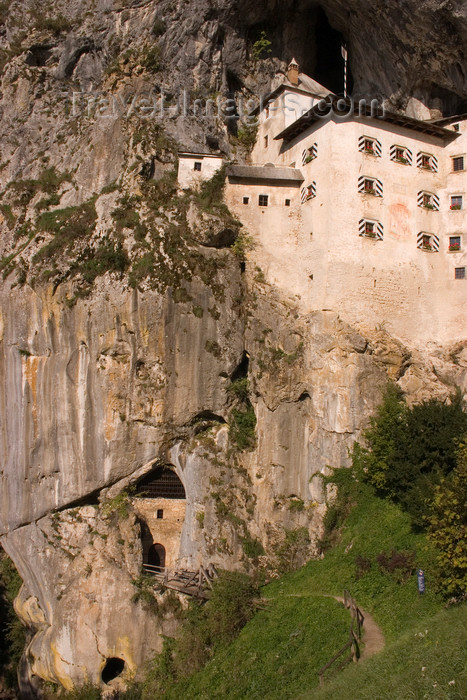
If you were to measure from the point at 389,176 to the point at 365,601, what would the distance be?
19.8m

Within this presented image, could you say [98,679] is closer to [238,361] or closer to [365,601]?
[365,601]

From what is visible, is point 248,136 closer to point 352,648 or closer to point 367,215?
point 367,215

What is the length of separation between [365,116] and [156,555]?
24.1 metres

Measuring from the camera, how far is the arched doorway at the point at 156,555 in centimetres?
3294

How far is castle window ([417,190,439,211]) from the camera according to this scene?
3272cm

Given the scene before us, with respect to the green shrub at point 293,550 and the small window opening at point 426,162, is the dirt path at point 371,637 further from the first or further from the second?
the small window opening at point 426,162

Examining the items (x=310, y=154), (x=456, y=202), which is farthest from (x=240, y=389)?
(x=456, y=202)

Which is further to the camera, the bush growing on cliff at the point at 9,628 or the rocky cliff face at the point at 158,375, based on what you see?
the bush growing on cliff at the point at 9,628

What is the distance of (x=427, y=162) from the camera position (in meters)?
33.3

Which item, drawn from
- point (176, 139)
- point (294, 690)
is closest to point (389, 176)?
point (176, 139)

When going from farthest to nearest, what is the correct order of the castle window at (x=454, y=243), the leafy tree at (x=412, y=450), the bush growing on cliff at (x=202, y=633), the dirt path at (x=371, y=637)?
the castle window at (x=454, y=243) → the bush growing on cliff at (x=202, y=633) → the leafy tree at (x=412, y=450) → the dirt path at (x=371, y=637)

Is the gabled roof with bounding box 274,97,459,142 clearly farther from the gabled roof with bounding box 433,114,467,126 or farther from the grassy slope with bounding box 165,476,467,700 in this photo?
the grassy slope with bounding box 165,476,467,700

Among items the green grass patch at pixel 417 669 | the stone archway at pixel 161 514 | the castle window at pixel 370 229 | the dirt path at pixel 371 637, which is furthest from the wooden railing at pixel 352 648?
the castle window at pixel 370 229

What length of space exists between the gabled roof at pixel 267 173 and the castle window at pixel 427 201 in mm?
5947
